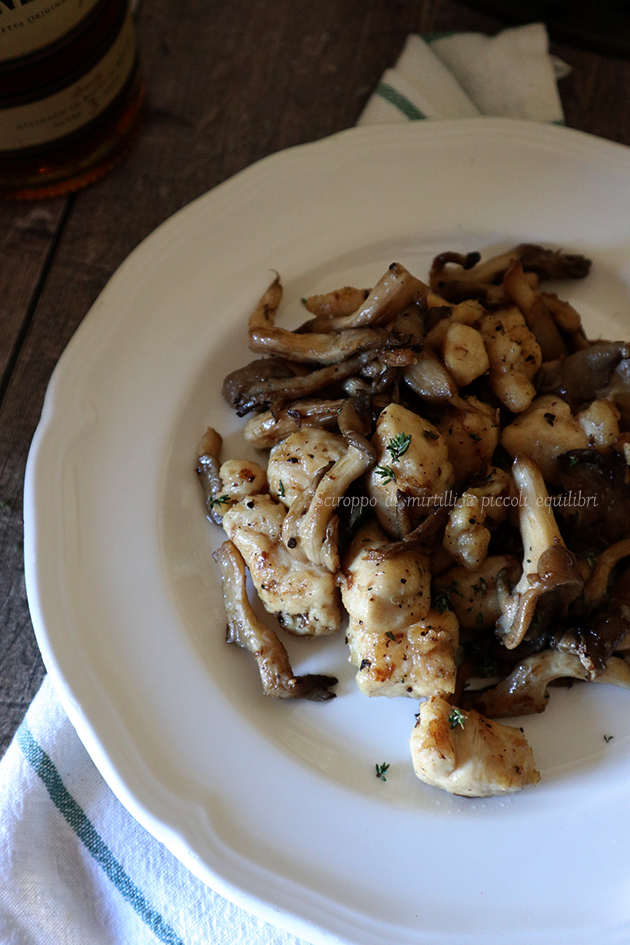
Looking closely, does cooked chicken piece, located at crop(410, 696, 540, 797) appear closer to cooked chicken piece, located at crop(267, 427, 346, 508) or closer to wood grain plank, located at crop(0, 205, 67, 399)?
cooked chicken piece, located at crop(267, 427, 346, 508)

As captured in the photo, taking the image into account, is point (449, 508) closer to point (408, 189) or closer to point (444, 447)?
point (444, 447)

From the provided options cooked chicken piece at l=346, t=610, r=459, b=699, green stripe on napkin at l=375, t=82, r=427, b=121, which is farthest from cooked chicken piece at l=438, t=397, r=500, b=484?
green stripe on napkin at l=375, t=82, r=427, b=121

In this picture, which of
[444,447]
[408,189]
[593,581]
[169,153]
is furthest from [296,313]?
[593,581]

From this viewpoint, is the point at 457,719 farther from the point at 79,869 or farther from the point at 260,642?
the point at 79,869

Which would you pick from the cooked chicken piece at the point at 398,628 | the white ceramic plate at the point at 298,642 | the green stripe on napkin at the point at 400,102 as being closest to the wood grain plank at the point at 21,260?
the white ceramic plate at the point at 298,642

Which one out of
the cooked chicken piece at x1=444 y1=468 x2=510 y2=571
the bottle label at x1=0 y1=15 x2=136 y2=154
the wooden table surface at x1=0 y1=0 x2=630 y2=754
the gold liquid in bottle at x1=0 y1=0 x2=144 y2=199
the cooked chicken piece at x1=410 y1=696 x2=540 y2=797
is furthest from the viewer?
the wooden table surface at x1=0 y1=0 x2=630 y2=754

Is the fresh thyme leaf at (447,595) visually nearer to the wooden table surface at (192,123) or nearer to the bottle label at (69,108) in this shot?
the wooden table surface at (192,123)
